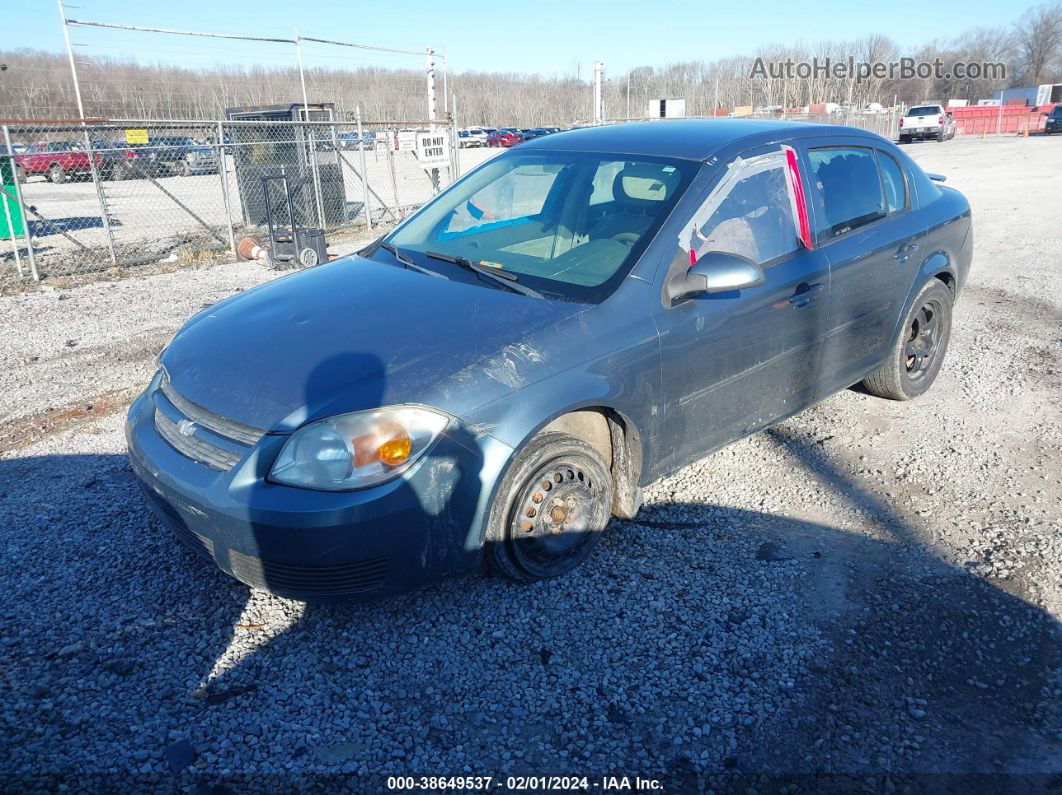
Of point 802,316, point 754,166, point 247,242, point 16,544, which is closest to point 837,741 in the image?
point 802,316

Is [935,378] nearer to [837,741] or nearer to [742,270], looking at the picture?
[742,270]

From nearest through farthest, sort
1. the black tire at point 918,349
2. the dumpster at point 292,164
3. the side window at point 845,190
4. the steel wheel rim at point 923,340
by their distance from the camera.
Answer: the side window at point 845,190 → the black tire at point 918,349 → the steel wheel rim at point 923,340 → the dumpster at point 292,164

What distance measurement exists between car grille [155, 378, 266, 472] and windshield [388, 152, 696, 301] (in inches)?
51.9

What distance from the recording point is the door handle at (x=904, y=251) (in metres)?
4.54

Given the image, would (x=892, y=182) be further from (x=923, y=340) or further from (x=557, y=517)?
(x=557, y=517)

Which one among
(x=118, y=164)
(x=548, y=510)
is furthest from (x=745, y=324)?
(x=118, y=164)

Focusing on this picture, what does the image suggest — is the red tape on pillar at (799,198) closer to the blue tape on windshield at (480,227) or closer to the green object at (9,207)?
the blue tape on windshield at (480,227)

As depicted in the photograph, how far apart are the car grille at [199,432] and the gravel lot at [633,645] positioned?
703 millimetres

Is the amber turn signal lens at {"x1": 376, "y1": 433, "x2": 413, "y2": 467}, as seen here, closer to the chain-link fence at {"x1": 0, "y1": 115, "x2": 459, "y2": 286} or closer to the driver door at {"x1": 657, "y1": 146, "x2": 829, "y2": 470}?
the driver door at {"x1": 657, "y1": 146, "x2": 829, "y2": 470}

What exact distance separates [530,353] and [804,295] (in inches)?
67.8

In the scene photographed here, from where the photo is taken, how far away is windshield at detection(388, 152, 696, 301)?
3.45 meters

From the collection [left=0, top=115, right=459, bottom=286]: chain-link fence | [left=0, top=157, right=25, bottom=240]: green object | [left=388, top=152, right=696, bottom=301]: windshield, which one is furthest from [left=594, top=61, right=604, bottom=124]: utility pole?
[left=388, top=152, right=696, bottom=301]: windshield

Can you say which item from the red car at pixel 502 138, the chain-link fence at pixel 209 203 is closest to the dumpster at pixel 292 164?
the chain-link fence at pixel 209 203

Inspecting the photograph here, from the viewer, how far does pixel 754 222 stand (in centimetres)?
378
